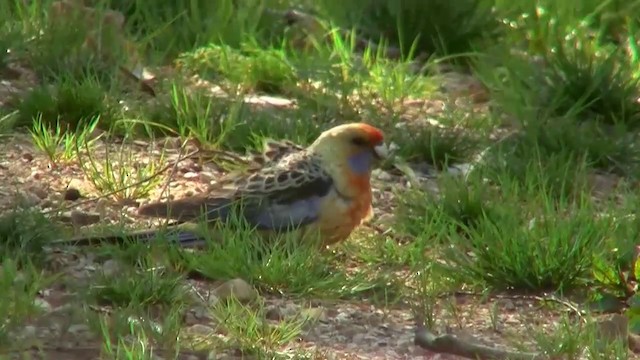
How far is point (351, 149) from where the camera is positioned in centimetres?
558

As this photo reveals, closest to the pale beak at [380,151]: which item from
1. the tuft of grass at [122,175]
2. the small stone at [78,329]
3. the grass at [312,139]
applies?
the grass at [312,139]

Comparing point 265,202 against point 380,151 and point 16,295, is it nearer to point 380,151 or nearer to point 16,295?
point 380,151

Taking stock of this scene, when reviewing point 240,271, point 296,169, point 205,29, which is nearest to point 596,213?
point 296,169

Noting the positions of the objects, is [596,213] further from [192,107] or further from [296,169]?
[192,107]

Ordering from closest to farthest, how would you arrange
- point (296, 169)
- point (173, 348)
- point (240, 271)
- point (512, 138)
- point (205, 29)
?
point (173, 348) → point (240, 271) → point (296, 169) → point (512, 138) → point (205, 29)

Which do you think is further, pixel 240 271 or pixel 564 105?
pixel 564 105

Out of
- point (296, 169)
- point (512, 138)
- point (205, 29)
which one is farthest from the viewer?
point (205, 29)

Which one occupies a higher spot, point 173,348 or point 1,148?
point 173,348

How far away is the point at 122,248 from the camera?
5.09 metres

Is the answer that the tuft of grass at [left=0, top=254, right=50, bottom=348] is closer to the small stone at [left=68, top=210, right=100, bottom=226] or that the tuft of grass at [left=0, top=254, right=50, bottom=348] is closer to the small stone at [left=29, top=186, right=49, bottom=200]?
the small stone at [left=68, top=210, right=100, bottom=226]

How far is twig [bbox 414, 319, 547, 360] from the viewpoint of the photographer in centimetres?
433

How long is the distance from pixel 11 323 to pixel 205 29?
379cm

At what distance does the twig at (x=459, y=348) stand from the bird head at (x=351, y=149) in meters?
1.07

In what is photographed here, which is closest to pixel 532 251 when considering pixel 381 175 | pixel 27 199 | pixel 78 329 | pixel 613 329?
pixel 613 329
